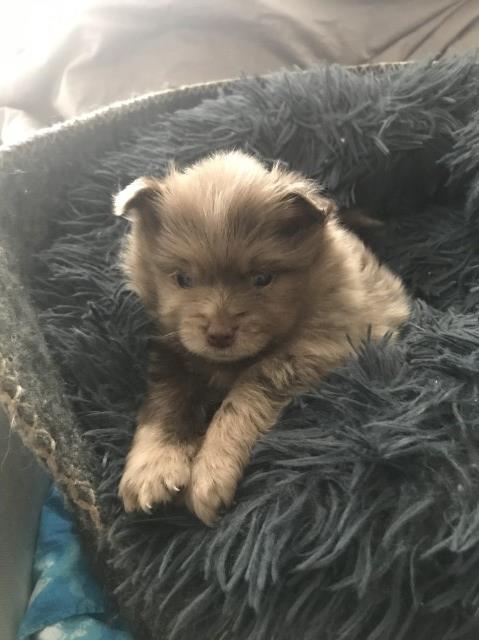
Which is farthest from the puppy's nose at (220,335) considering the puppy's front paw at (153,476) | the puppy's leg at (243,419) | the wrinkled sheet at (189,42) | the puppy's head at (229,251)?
the wrinkled sheet at (189,42)

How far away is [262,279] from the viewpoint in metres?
1.41

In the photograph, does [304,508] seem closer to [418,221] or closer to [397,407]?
[397,407]

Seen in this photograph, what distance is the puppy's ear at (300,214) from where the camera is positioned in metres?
1.40

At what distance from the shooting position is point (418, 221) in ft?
6.63

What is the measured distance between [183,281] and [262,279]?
17cm

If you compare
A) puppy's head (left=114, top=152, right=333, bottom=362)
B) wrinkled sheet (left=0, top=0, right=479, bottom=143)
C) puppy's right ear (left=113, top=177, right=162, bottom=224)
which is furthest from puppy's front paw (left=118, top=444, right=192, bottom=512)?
wrinkled sheet (left=0, top=0, right=479, bottom=143)

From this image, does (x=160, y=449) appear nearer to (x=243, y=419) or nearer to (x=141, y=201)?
(x=243, y=419)

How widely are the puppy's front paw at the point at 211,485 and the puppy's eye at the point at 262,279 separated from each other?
35 centimetres

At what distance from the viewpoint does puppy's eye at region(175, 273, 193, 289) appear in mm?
1428

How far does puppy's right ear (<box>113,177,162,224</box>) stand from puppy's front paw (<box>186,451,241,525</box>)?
1.76 feet

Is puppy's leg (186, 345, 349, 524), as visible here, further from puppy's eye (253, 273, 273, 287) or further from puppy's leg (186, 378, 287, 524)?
puppy's eye (253, 273, 273, 287)

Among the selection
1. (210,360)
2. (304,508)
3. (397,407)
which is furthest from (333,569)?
(210,360)

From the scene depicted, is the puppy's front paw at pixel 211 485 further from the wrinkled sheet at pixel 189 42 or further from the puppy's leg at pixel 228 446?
the wrinkled sheet at pixel 189 42

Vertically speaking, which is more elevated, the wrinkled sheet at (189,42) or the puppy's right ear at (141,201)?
the wrinkled sheet at (189,42)
